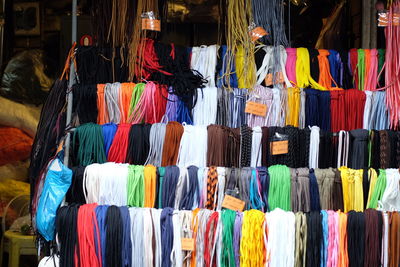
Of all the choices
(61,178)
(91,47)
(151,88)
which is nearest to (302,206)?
(151,88)

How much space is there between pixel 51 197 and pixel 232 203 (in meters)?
1.07

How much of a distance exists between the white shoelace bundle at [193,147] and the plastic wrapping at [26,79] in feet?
7.60

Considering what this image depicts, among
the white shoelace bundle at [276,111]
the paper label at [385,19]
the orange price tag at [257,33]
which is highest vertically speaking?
the paper label at [385,19]

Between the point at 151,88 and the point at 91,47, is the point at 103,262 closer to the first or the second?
the point at 151,88

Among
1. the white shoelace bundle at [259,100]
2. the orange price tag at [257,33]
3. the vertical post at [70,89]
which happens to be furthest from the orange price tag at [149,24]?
the white shoelace bundle at [259,100]

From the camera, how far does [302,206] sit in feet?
11.6

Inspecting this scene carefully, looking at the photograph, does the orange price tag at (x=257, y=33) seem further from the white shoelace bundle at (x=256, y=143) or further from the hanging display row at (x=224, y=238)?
the hanging display row at (x=224, y=238)

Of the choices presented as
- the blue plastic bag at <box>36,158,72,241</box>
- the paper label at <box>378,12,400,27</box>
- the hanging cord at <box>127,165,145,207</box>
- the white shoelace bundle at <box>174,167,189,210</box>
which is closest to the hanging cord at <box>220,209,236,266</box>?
the white shoelace bundle at <box>174,167,189,210</box>

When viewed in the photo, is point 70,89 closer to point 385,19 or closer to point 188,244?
point 188,244

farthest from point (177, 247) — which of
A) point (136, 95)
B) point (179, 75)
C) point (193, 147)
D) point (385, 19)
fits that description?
point (385, 19)

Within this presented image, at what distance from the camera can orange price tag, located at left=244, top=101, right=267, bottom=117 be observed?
12.2 feet

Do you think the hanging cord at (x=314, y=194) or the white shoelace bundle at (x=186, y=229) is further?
the hanging cord at (x=314, y=194)

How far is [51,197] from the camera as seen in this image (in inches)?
136

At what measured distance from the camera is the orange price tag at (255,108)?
371cm
